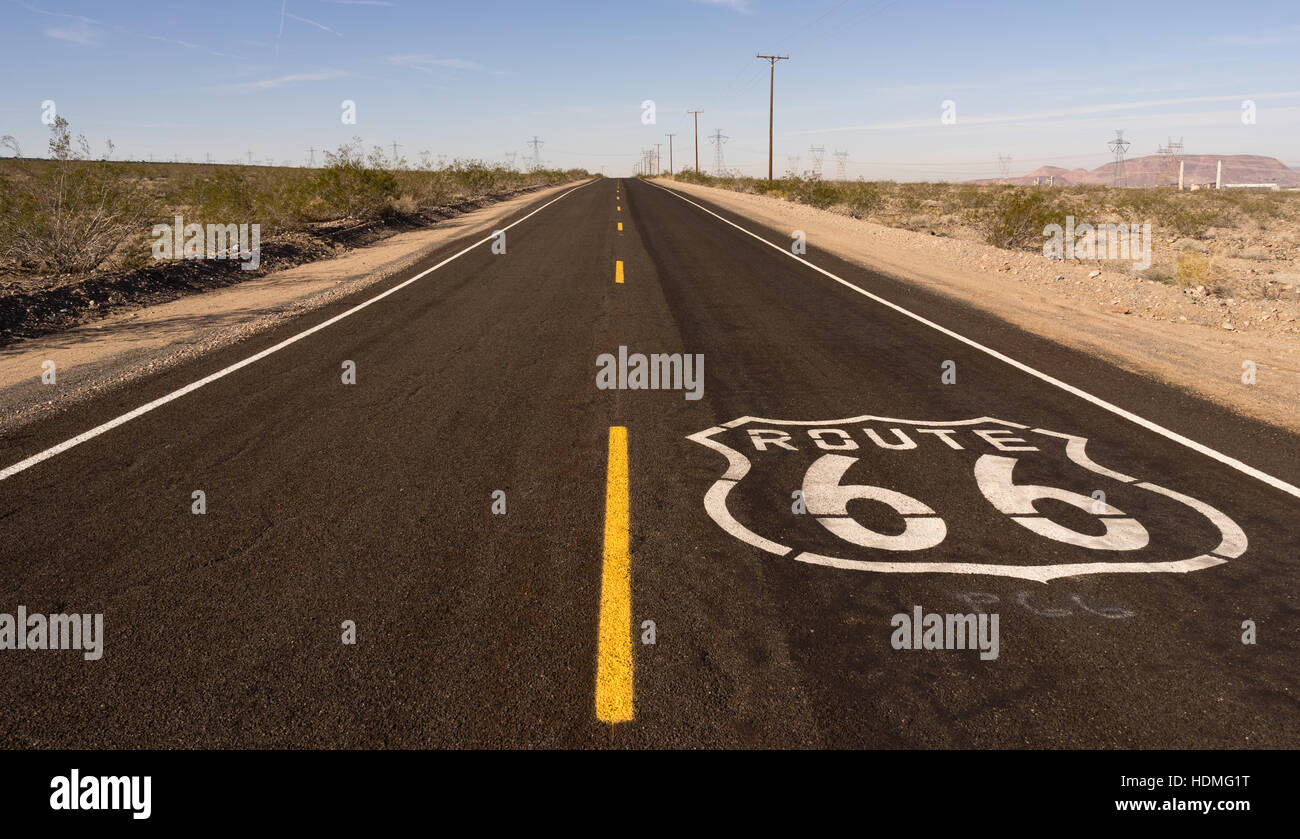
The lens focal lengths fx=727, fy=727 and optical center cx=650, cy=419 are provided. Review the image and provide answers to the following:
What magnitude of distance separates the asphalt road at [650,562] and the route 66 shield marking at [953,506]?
1.0 inches

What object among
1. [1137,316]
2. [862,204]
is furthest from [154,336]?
[862,204]

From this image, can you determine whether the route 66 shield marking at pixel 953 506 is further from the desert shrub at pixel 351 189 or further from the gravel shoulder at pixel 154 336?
the desert shrub at pixel 351 189

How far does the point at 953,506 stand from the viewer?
14.3ft

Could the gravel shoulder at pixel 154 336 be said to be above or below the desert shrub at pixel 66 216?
below

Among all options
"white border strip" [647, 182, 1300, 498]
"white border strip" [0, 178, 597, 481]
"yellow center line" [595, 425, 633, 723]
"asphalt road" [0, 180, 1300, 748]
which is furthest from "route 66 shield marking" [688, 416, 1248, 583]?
"white border strip" [0, 178, 597, 481]

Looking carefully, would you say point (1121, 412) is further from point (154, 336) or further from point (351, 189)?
point (351, 189)

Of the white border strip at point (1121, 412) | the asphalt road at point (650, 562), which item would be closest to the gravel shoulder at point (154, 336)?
the asphalt road at point (650, 562)

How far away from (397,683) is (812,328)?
7627mm

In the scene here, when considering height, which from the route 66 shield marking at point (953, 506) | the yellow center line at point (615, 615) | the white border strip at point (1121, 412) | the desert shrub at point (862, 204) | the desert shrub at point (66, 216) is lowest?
the yellow center line at point (615, 615)

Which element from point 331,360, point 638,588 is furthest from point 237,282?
point 638,588

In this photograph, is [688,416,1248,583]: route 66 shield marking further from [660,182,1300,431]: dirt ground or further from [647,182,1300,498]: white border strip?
[660,182,1300,431]: dirt ground

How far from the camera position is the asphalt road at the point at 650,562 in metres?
2.68

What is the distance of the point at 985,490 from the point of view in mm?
4578

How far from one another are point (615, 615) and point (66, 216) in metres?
13.7
